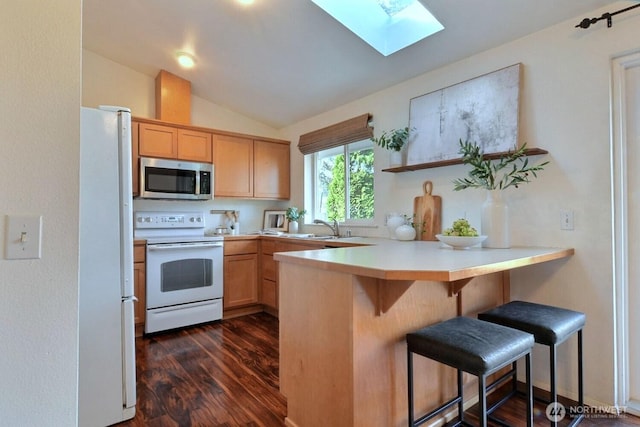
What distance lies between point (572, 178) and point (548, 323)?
3.05 feet

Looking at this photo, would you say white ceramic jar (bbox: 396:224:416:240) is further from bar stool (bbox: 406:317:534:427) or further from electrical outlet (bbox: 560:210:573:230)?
bar stool (bbox: 406:317:534:427)

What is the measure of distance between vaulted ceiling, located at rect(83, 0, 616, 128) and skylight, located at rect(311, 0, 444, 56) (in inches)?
2.2

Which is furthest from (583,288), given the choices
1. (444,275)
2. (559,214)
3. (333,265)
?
(333,265)

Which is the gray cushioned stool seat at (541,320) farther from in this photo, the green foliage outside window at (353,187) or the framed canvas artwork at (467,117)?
the green foliage outside window at (353,187)

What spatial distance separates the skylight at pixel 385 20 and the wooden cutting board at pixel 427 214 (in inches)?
44.2

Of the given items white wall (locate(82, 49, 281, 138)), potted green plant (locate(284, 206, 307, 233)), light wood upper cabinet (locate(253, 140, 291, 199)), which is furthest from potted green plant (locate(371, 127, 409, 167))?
white wall (locate(82, 49, 281, 138))

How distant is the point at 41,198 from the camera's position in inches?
33.3

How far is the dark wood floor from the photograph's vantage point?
5.80 ft

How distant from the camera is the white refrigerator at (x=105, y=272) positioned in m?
1.67

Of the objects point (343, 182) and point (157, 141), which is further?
point (343, 182)

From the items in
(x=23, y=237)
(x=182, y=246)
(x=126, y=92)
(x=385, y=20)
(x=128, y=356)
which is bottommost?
(x=128, y=356)

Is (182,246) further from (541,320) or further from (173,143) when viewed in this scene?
(541,320)

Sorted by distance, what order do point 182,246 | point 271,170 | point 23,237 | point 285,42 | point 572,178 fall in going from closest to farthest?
point 23,237 < point 572,178 < point 285,42 < point 182,246 < point 271,170

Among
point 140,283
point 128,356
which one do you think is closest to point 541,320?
point 128,356
